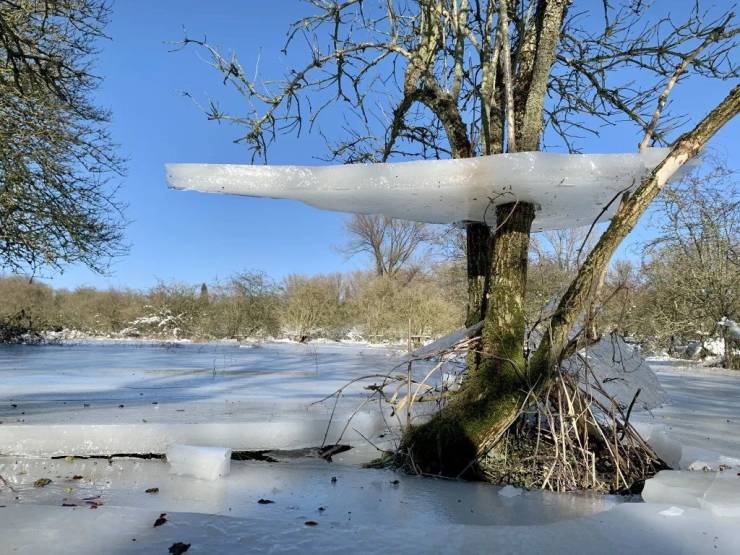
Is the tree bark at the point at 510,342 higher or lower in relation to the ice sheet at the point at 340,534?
higher

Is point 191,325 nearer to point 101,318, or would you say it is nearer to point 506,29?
point 101,318

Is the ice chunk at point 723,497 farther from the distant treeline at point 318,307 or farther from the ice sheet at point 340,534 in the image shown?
the distant treeline at point 318,307

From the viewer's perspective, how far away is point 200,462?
7.77ft

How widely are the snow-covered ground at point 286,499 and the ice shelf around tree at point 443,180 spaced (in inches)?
51.6

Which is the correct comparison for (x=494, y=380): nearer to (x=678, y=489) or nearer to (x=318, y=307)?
(x=678, y=489)

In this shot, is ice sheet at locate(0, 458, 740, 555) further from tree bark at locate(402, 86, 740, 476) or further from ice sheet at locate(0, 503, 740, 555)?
tree bark at locate(402, 86, 740, 476)

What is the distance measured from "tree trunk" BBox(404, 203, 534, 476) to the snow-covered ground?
17cm

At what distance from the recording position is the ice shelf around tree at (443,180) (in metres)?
2.37

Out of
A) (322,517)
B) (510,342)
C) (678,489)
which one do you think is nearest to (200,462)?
(322,517)

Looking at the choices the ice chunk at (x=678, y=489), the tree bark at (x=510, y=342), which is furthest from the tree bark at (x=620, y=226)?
the ice chunk at (x=678, y=489)

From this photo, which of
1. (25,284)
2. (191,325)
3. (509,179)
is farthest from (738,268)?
(25,284)

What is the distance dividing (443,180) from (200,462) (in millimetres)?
1763

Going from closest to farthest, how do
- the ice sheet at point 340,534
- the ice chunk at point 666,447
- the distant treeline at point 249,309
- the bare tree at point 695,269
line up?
the ice sheet at point 340,534 → the ice chunk at point 666,447 → the bare tree at point 695,269 → the distant treeline at point 249,309

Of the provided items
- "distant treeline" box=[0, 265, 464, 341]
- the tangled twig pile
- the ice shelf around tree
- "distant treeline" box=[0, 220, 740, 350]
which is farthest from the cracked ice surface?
"distant treeline" box=[0, 265, 464, 341]
